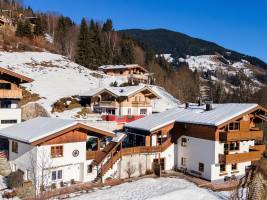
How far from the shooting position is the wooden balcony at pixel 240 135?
29578mm

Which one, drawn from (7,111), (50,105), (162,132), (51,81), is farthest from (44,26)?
(162,132)

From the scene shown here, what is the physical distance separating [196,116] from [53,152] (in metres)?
14.2

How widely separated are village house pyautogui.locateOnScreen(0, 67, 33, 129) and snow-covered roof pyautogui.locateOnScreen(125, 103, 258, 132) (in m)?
12.1

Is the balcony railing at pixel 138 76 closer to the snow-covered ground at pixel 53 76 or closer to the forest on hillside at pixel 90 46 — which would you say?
the snow-covered ground at pixel 53 76

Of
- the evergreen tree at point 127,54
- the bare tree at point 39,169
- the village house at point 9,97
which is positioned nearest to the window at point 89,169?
the bare tree at point 39,169

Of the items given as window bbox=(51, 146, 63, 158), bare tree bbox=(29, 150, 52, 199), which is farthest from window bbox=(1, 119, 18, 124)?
window bbox=(51, 146, 63, 158)

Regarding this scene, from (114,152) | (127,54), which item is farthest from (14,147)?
(127,54)

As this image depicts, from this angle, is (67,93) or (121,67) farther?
(121,67)

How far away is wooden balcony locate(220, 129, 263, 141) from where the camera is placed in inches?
1164

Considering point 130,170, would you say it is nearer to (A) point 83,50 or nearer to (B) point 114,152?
(B) point 114,152

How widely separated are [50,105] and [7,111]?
16135 millimetres

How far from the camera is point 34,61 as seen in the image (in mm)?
73062

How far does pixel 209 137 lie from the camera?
3017 cm

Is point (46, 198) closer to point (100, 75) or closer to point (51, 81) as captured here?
point (51, 81)
